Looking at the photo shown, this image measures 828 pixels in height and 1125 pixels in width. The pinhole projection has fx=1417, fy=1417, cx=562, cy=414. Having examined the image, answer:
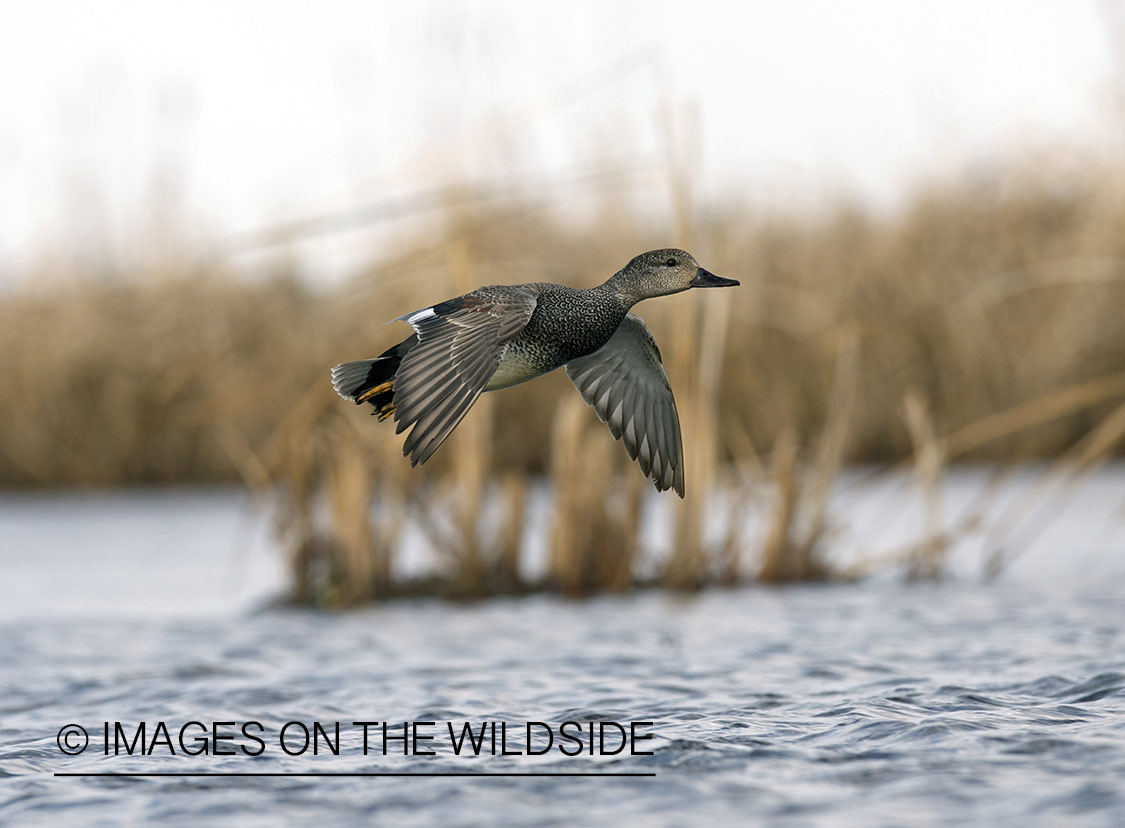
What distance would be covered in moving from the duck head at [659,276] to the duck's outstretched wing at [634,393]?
48cm

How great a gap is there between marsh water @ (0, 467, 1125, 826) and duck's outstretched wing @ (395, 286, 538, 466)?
4.09 feet

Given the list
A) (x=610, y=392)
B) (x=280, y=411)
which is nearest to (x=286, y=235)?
(x=610, y=392)

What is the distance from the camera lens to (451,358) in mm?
2785

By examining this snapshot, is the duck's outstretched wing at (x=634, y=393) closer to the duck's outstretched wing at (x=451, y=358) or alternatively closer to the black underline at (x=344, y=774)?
the duck's outstretched wing at (x=451, y=358)

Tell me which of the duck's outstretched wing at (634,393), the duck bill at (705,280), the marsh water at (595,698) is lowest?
the marsh water at (595,698)

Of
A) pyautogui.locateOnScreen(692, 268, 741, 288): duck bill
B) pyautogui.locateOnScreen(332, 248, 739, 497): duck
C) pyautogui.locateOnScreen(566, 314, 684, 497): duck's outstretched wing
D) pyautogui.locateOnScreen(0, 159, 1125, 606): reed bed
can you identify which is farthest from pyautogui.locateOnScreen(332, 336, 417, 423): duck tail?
pyautogui.locateOnScreen(0, 159, 1125, 606): reed bed

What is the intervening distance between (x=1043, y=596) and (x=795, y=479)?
1.32m

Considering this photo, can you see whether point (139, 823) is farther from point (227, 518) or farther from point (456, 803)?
point (227, 518)

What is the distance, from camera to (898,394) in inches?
426

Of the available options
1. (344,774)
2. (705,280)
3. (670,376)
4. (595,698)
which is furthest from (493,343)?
(670,376)

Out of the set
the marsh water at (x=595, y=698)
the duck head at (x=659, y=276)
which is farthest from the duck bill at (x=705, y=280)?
the marsh water at (x=595, y=698)

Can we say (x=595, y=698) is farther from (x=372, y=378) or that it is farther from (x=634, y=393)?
(x=372, y=378)

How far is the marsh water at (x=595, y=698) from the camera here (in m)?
3.56

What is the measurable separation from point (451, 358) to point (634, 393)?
80cm
